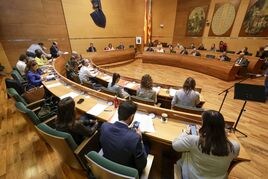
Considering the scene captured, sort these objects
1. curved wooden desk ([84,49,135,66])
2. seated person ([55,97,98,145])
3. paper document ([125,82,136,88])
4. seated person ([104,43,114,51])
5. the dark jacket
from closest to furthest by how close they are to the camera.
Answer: the dark jacket, seated person ([55,97,98,145]), paper document ([125,82,136,88]), curved wooden desk ([84,49,135,66]), seated person ([104,43,114,51])

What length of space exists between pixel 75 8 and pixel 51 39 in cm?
252

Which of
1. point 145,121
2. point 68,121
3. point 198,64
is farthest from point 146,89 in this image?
point 198,64

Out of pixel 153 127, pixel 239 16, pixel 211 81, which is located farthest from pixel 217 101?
pixel 239 16

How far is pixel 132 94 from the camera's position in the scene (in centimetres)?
370

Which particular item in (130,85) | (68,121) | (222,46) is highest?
(222,46)

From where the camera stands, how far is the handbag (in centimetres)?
315

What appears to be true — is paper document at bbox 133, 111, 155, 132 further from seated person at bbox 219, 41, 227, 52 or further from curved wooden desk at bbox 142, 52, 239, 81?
seated person at bbox 219, 41, 227, 52

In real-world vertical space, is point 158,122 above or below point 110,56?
above

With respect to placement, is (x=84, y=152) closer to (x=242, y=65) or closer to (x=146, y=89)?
(x=146, y=89)

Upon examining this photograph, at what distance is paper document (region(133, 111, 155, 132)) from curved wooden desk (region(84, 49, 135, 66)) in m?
7.22

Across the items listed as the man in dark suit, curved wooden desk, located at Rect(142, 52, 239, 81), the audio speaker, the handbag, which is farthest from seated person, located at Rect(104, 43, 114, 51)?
the man in dark suit

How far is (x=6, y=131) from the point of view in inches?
122

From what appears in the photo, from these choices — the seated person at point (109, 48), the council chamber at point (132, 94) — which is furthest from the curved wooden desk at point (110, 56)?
the seated person at point (109, 48)

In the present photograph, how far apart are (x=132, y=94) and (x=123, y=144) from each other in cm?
238
